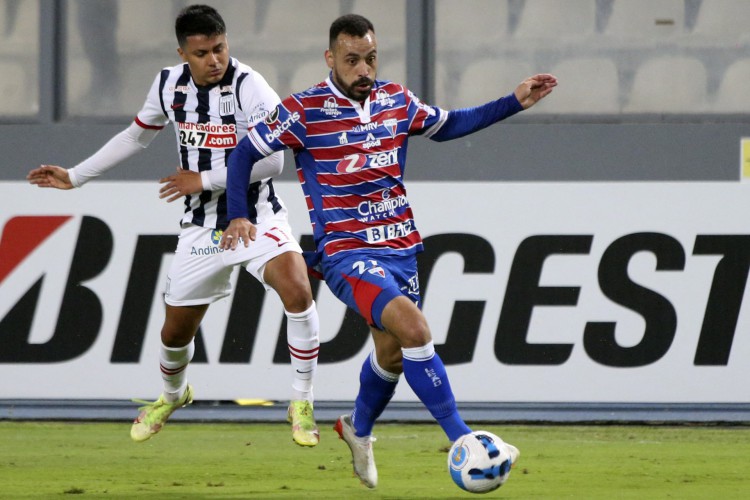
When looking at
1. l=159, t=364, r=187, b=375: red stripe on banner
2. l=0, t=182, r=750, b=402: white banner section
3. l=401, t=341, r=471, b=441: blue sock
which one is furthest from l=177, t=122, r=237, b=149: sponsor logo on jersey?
l=0, t=182, r=750, b=402: white banner section

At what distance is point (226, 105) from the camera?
5.88 m

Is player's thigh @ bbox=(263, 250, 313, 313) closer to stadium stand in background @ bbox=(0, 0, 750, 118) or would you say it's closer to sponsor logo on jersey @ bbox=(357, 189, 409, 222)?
sponsor logo on jersey @ bbox=(357, 189, 409, 222)

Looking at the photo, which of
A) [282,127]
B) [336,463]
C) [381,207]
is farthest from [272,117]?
[336,463]

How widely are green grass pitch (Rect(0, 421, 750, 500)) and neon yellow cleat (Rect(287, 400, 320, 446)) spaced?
0.21m

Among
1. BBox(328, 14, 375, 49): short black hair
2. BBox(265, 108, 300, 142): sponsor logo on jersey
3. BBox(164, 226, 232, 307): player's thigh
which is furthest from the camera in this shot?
BBox(164, 226, 232, 307): player's thigh

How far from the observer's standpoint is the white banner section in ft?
26.1

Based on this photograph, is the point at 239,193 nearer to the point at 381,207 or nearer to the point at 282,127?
the point at 282,127

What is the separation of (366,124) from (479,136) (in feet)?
10.2

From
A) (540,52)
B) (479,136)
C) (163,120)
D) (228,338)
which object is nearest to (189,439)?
(228,338)

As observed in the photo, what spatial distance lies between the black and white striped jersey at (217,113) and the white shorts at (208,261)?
74 mm

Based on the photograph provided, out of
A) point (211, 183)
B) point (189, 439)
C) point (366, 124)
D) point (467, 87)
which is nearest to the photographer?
point (366, 124)

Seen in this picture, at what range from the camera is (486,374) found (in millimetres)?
7992

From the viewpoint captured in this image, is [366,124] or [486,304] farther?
[486,304]

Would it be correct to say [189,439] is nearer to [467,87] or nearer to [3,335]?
[3,335]
